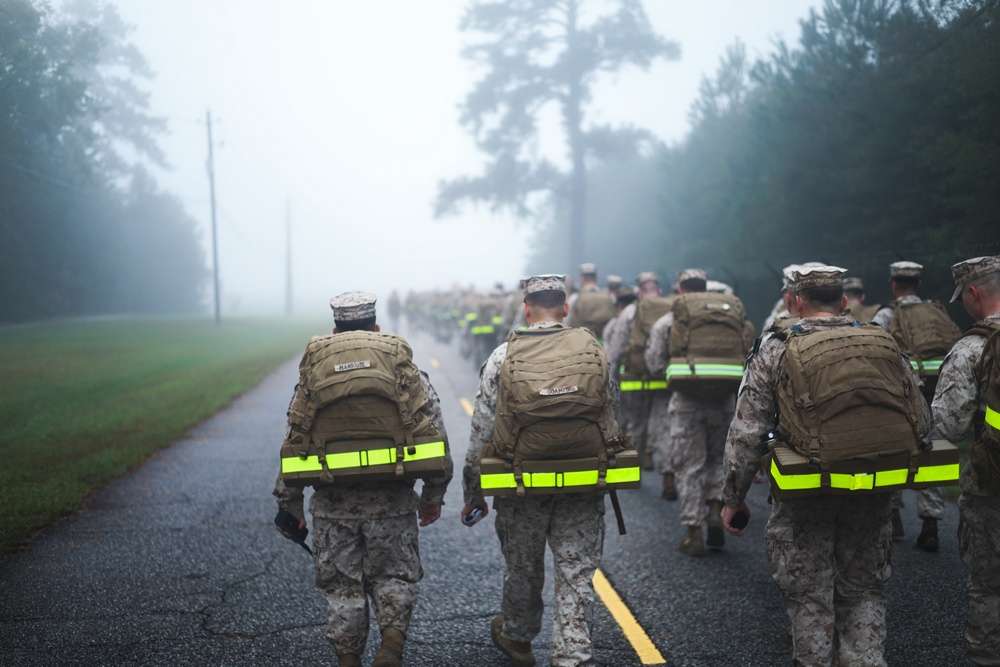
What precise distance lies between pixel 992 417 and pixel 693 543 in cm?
265

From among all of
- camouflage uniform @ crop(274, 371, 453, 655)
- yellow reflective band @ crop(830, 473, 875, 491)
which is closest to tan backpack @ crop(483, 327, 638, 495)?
camouflage uniform @ crop(274, 371, 453, 655)

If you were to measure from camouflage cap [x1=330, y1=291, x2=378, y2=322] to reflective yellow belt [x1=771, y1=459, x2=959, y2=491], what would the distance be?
2.08m

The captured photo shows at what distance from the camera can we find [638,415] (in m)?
8.60

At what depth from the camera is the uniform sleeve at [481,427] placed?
157 inches

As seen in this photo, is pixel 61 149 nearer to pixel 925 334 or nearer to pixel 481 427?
pixel 481 427

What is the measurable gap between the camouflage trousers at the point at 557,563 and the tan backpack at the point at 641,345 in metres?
3.78

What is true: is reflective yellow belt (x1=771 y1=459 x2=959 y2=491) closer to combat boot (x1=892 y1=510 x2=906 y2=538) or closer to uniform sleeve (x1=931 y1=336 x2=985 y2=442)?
uniform sleeve (x1=931 y1=336 x2=985 y2=442)

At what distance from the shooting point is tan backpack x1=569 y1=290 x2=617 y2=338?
10.2 meters

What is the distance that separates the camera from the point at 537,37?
37.5m

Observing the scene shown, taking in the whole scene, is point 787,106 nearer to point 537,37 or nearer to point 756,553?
point 756,553

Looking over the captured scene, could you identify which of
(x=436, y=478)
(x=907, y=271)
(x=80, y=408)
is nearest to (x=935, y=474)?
(x=436, y=478)

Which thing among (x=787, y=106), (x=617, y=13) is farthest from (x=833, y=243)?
(x=617, y=13)

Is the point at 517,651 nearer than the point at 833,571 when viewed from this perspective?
No

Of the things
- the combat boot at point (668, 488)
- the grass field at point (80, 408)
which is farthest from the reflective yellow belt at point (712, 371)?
the grass field at point (80, 408)
